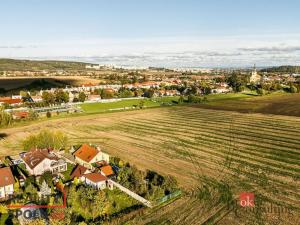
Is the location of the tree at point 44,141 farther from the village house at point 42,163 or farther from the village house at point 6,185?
the village house at point 6,185

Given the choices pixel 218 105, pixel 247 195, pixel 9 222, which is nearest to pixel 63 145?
pixel 9 222

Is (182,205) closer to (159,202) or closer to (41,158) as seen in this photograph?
(159,202)

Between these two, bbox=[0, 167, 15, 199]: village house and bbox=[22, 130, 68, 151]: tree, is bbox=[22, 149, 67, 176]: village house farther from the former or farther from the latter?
bbox=[22, 130, 68, 151]: tree

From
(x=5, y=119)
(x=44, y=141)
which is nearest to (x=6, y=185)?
(x=44, y=141)

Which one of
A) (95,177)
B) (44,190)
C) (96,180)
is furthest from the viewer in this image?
(95,177)

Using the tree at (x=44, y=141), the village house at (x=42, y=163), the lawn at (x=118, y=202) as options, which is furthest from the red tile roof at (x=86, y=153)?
the lawn at (x=118, y=202)

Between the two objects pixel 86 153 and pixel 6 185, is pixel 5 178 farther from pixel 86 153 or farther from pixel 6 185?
pixel 86 153

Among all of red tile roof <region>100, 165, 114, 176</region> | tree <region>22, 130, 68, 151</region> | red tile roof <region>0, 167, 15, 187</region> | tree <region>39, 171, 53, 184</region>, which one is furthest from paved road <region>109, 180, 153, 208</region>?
tree <region>22, 130, 68, 151</region>
